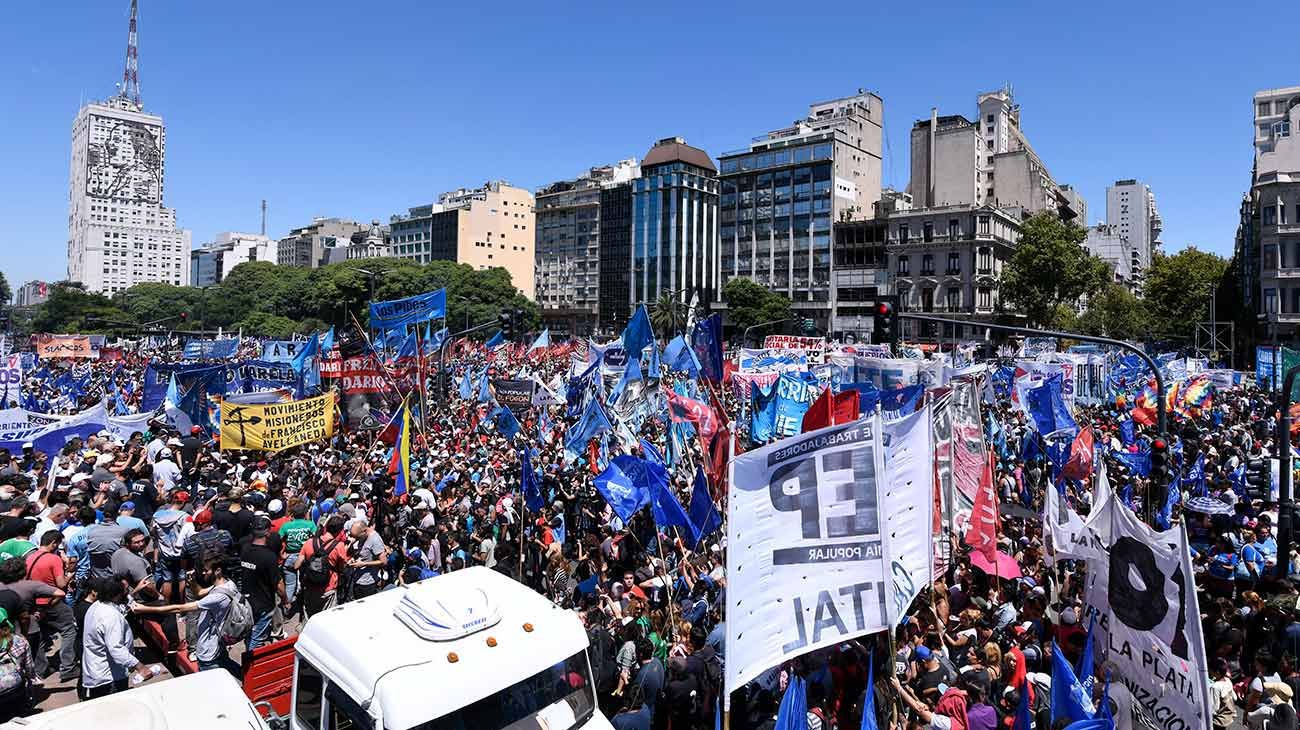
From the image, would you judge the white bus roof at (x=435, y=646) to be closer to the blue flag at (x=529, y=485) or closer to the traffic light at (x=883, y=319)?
the blue flag at (x=529, y=485)

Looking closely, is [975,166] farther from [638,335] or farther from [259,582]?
[259,582]

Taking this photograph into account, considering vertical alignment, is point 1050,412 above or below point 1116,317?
below

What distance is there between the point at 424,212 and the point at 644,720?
146720 mm

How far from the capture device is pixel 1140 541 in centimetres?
671

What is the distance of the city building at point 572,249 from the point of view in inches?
4668

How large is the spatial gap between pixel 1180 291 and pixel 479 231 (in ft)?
317

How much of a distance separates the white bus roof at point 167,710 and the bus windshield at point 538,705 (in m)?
1.07

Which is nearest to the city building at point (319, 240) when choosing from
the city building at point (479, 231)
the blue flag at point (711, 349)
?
the city building at point (479, 231)

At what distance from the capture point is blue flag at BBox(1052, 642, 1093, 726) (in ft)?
20.7

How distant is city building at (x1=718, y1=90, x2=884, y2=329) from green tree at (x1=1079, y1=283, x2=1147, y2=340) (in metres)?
24.7

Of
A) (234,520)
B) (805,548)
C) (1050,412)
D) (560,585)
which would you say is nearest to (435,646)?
(805,548)

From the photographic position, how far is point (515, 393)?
72.7 ft

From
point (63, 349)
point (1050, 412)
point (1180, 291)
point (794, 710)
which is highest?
point (1180, 291)

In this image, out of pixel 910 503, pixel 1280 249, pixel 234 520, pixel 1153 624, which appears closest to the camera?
pixel 1153 624
